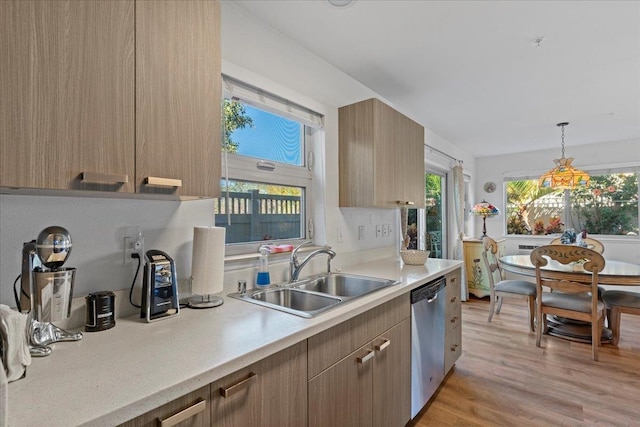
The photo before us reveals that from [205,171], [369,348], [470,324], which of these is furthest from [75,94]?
[470,324]

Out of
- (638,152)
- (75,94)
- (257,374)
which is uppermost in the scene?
(638,152)

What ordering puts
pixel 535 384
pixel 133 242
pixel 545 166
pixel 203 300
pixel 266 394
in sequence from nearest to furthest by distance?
pixel 266 394, pixel 133 242, pixel 203 300, pixel 535 384, pixel 545 166

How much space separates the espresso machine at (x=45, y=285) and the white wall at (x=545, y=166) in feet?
19.8

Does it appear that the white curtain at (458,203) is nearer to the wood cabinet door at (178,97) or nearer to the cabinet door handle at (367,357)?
the cabinet door handle at (367,357)

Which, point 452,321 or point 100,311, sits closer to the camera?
point 100,311

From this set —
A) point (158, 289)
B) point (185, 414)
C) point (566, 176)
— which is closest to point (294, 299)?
point (158, 289)

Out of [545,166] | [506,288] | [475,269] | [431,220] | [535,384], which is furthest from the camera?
[545,166]

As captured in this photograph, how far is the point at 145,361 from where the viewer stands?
825 millimetres

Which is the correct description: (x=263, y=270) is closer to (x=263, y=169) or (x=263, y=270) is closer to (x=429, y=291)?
(x=263, y=169)

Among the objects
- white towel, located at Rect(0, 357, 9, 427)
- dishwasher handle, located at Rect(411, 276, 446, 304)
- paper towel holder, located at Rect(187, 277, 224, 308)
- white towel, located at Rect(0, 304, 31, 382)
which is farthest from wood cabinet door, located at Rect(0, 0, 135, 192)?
dishwasher handle, located at Rect(411, 276, 446, 304)

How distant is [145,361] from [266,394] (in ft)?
1.17

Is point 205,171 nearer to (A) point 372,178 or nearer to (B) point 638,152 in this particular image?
(A) point 372,178

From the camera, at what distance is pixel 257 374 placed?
93cm

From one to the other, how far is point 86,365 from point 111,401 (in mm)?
219
